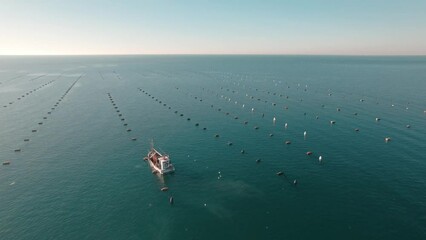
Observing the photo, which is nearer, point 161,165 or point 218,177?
point 218,177

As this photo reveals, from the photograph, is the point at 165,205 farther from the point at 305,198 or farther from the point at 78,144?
the point at 78,144

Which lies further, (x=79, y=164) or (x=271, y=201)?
(x=79, y=164)

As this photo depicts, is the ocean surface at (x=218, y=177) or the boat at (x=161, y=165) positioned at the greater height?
the boat at (x=161, y=165)

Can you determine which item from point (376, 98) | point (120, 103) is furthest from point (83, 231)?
point (376, 98)

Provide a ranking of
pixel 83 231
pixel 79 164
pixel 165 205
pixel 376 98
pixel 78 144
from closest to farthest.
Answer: pixel 83 231 < pixel 165 205 < pixel 79 164 < pixel 78 144 < pixel 376 98

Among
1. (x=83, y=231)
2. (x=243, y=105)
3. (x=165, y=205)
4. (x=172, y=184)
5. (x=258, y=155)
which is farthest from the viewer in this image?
(x=243, y=105)

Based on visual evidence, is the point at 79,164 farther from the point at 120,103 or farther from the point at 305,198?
the point at 120,103

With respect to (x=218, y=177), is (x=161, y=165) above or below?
above

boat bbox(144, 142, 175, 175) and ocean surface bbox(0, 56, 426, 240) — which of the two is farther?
boat bbox(144, 142, 175, 175)

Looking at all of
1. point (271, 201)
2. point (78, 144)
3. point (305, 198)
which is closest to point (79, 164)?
point (78, 144)

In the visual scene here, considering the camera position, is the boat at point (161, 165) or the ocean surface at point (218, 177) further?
the boat at point (161, 165)

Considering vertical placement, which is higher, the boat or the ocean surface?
the boat
